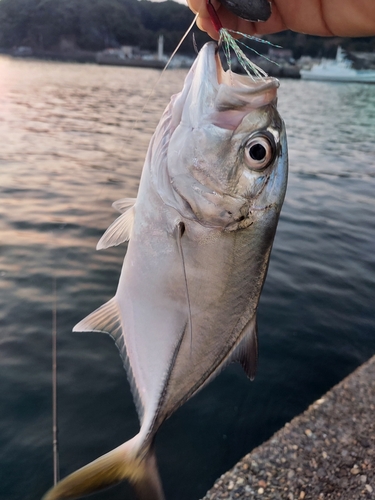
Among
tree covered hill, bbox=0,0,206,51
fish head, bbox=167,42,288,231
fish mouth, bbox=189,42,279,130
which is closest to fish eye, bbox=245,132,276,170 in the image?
fish head, bbox=167,42,288,231

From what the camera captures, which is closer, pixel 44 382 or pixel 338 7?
pixel 338 7

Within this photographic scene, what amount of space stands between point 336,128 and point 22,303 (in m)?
22.5

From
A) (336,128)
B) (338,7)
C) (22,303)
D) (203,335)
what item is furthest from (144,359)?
A: (336,128)

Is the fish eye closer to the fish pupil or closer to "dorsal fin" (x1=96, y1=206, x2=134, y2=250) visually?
the fish pupil

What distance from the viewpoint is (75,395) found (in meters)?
4.46

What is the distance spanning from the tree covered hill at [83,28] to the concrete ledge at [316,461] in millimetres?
57545

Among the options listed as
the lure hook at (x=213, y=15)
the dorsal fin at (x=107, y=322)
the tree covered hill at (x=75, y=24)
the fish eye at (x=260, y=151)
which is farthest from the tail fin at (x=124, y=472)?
the tree covered hill at (x=75, y=24)

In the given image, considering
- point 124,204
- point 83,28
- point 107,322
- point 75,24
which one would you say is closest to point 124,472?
point 107,322

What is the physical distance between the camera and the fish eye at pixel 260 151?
1.69m

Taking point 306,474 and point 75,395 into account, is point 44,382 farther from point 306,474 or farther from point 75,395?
point 306,474

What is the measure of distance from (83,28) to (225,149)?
83.0m

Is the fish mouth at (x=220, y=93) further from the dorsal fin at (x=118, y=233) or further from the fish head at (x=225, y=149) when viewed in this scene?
the dorsal fin at (x=118, y=233)

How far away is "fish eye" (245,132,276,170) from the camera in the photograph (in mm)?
1692

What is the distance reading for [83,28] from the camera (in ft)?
240
